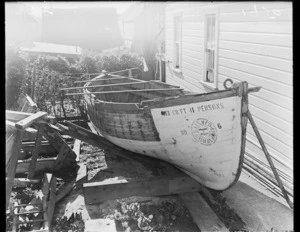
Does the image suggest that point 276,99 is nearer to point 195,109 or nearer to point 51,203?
point 195,109

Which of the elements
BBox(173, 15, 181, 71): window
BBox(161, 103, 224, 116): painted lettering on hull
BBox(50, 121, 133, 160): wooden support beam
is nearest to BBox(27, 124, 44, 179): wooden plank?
BBox(50, 121, 133, 160): wooden support beam

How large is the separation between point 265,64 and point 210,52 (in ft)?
8.26

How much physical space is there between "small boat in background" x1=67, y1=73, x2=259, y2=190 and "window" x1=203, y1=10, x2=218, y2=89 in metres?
2.57

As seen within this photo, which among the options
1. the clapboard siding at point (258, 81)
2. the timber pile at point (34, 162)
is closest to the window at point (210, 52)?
the clapboard siding at point (258, 81)

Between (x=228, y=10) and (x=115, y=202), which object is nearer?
(x=115, y=202)

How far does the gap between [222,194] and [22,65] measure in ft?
19.9

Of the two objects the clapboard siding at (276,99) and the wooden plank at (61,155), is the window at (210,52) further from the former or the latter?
the wooden plank at (61,155)

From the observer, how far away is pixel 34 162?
4.69 m

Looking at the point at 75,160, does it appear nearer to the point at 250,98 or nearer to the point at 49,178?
the point at 49,178

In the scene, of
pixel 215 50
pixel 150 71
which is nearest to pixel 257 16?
pixel 215 50

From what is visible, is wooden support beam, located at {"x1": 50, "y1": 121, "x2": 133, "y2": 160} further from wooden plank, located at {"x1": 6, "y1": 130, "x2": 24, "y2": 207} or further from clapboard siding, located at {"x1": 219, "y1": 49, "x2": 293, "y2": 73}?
clapboard siding, located at {"x1": 219, "y1": 49, "x2": 293, "y2": 73}

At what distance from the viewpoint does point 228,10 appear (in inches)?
246

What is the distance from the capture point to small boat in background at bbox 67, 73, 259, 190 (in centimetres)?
422

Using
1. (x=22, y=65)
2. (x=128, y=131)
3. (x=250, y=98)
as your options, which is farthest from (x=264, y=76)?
(x=22, y=65)
